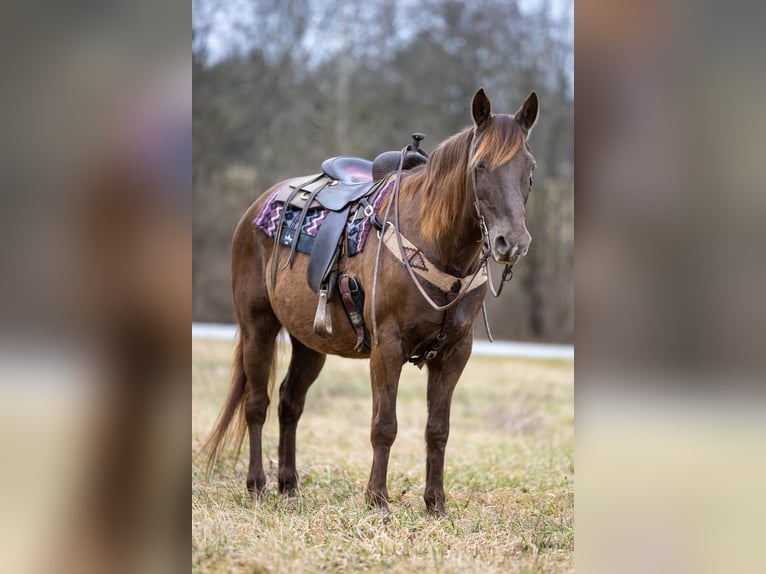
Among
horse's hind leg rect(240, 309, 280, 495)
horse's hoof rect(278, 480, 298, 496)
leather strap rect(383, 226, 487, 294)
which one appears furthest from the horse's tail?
leather strap rect(383, 226, 487, 294)

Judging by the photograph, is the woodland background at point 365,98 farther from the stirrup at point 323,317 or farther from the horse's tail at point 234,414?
the stirrup at point 323,317

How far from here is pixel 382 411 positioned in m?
4.28

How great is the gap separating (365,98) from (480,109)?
15999 mm

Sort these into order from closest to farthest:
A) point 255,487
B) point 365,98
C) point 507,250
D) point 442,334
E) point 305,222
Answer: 1. point 507,250
2. point 442,334
3. point 305,222
4. point 255,487
5. point 365,98

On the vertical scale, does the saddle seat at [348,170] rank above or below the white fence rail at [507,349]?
above

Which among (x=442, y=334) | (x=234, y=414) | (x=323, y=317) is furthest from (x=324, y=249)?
(x=234, y=414)

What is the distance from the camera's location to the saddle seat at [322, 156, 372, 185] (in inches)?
207

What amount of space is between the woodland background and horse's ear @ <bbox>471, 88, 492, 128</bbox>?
12996mm

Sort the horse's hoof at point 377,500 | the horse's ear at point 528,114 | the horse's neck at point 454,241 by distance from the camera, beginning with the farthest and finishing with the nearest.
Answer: the horse's hoof at point 377,500
the horse's neck at point 454,241
the horse's ear at point 528,114

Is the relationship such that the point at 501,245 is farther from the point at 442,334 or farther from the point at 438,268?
the point at 442,334

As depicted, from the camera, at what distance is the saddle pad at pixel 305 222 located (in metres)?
4.56

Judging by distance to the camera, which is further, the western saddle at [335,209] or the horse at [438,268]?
the western saddle at [335,209]

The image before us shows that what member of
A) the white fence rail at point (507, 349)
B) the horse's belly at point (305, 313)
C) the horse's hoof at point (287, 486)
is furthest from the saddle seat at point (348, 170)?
the white fence rail at point (507, 349)
